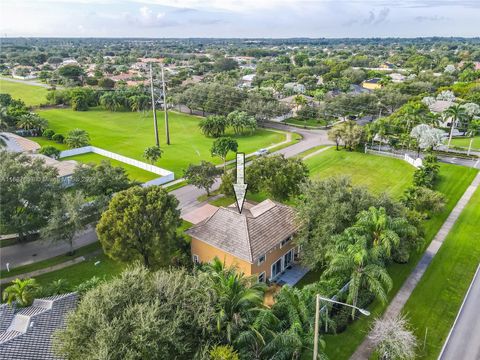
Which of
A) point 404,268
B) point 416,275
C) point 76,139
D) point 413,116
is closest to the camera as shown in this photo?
point 416,275

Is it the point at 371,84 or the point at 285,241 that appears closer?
the point at 285,241

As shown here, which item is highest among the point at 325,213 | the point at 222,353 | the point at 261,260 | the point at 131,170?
the point at 325,213

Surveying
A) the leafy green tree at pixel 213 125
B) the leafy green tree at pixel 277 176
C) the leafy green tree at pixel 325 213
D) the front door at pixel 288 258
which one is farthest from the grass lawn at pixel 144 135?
the leafy green tree at pixel 325 213

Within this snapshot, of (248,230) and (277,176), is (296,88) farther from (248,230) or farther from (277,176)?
(248,230)

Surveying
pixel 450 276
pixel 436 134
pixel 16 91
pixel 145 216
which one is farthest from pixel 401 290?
pixel 16 91

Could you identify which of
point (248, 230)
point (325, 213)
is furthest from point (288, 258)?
point (325, 213)

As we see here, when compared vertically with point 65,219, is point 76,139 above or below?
below

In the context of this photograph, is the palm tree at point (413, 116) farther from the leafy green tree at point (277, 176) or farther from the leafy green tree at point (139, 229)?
the leafy green tree at point (139, 229)
